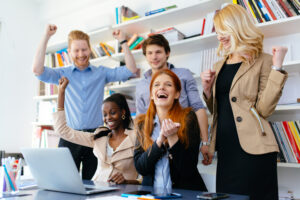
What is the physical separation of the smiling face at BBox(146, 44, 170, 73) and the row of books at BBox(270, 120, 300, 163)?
96 cm

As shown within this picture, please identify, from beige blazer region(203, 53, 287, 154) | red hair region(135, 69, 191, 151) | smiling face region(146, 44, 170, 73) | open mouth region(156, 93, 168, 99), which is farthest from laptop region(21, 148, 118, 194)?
A: smiling face region(146, 44, 170, 73)

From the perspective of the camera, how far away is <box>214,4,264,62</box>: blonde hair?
1471 mm

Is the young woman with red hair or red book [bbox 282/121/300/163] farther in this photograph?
red book [bbox 282/121/300/163]

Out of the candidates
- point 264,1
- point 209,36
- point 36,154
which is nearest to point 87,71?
point 209,36

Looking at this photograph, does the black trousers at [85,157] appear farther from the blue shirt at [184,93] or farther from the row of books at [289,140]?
the row of books at [289,140]

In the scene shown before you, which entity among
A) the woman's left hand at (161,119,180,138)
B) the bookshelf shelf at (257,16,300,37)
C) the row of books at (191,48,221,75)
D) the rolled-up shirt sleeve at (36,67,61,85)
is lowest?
the woman's left hand at (161,119,180,138)

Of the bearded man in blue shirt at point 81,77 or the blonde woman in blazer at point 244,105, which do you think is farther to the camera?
the bearded man in blue shirt at point 81,77

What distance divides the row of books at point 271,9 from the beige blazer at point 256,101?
84 cm

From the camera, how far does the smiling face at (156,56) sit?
6.72 ft

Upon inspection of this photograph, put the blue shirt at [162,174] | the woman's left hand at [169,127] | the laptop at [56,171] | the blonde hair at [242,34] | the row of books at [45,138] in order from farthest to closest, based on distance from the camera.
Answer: the row of books at [45,138] → the blonde hair at [242,34] → the blue shirt at [162,174] → the woman's left hand at [169,127] → the laptop at [56,171]

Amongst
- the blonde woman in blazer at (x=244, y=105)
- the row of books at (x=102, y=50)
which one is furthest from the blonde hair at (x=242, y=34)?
the row of books at (x=102, y=50)

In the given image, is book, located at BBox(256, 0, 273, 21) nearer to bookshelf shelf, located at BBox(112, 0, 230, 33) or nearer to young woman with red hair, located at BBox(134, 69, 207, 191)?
bookshelf shelf, located at BBox(112, 0, 230, 33)

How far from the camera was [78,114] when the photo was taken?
2.27 metres

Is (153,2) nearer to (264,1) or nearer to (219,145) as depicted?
(264,1)
